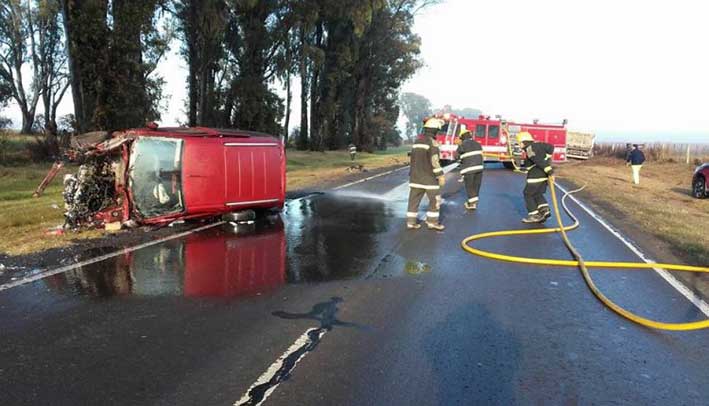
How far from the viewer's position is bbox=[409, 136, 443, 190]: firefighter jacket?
31.5 feet

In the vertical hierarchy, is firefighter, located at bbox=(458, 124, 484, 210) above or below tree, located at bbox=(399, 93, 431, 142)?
below

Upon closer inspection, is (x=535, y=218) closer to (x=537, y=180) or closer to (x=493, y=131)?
(x=537, y=180)

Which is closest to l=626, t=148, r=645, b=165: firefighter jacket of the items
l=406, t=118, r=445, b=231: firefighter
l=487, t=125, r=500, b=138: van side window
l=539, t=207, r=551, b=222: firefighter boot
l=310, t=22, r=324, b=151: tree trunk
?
l=487, t=125, r=500, b=138: van side window

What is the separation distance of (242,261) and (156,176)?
8.74ft

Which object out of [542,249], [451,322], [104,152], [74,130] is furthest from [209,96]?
[451,322]

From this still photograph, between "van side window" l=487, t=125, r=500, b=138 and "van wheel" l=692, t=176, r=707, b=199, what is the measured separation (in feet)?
28.9

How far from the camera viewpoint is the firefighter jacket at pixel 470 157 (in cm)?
1256

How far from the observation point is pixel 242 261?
7.30 meters

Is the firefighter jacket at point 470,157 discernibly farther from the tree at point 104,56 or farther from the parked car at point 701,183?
the tree at point 104,56

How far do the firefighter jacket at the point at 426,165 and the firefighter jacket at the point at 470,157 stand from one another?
3071 mm

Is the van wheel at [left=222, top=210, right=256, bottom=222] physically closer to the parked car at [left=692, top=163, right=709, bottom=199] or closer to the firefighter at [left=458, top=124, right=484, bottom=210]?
the firefighter at [left=458, top=124, right=484, bottom=210]

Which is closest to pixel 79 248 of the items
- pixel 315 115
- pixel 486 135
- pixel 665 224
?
pixel 665 224

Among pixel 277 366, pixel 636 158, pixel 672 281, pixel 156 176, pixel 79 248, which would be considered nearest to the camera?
pixel 277 366

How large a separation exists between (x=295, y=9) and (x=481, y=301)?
31.8 m
